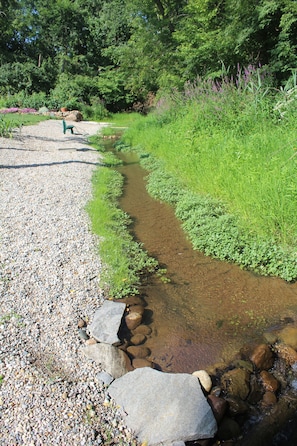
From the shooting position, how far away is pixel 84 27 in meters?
32.2

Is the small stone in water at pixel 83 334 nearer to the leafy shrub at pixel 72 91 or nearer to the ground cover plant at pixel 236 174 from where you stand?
the ground cover plant at pixel 236 174

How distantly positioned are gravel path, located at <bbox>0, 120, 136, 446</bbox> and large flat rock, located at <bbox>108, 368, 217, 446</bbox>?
0.12m

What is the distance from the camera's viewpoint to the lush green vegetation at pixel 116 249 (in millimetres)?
4207

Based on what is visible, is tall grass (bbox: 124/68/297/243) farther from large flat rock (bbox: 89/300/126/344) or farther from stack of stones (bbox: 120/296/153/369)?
large flat rock (bbox: 89/300/126/344)

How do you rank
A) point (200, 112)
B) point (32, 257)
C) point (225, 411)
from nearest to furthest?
point (225, 411) → point (32, 257) → point (200, 112)

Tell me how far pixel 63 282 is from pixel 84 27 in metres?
34.7

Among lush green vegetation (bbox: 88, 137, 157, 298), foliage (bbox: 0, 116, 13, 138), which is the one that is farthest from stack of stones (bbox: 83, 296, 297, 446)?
foliage (bbox: 0, 116, 13, 138)

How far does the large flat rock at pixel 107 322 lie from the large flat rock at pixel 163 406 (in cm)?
55

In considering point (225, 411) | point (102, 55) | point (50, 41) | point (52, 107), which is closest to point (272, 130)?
point (225, 411)

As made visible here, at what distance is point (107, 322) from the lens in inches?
136

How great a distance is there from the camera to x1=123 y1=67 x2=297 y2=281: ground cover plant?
465 cm

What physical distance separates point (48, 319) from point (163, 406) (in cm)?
154

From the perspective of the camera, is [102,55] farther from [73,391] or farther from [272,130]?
[73,391]

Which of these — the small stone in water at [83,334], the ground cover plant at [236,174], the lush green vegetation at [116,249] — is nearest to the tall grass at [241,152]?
the ground cover plant at [236,174]
